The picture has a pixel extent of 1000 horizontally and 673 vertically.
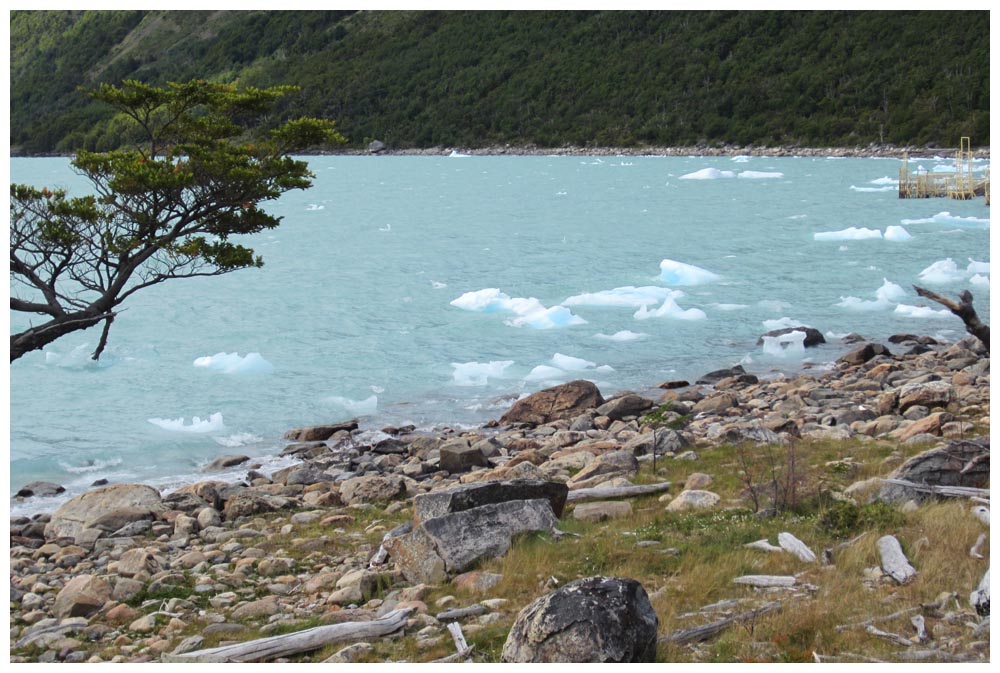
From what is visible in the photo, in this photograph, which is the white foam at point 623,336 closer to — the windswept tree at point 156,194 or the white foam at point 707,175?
the windswept tree at point 156,194

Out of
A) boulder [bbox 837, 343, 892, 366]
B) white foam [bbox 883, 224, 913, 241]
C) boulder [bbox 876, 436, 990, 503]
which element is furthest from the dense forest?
boulder [bbox 876, 436, 990, 503]

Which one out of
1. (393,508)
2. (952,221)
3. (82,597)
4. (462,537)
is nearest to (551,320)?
(393,508)

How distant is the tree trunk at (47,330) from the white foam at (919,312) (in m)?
20.7

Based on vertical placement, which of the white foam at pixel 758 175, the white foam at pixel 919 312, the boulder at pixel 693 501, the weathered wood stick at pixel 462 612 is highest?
the white foam at pixel 758 175

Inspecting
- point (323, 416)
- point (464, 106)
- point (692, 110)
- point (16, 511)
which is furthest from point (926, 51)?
point (16, 511)

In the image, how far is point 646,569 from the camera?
7398 millimetres

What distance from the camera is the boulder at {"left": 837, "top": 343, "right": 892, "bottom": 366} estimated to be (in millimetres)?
19953

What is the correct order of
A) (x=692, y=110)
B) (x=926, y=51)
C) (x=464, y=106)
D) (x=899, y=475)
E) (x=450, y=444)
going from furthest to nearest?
(x=464, y=106)
(x=692, y=110)
(x=926, y=51)
(x=450, y=444)
(x=899, y=475)

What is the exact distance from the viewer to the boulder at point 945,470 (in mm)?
8328

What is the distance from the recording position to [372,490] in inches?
471

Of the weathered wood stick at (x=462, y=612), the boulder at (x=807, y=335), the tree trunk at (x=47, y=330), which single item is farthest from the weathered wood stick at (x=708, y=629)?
the boulder at (x=807, y=335)

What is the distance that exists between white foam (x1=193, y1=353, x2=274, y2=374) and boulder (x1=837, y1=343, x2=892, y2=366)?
12452 millimetres

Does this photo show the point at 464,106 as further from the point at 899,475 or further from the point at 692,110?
the point at 899,475

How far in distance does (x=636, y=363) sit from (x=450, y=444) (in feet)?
27.2
